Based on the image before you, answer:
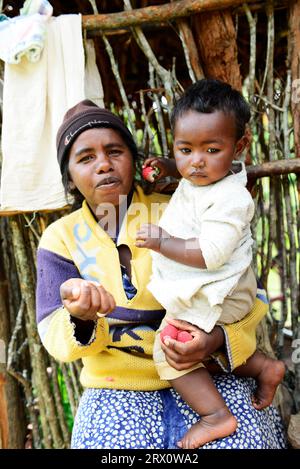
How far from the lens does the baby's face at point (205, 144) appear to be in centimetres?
154

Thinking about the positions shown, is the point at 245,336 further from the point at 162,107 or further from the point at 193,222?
the point at 162,107

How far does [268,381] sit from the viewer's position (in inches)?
71.1

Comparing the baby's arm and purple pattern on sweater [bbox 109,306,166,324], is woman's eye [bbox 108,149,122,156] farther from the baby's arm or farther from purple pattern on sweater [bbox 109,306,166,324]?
purple pattern on sweater [bbox 109,306,166,324]

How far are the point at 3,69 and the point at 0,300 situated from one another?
1.00m

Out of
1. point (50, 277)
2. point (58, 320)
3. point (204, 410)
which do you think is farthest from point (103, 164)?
point (204, 410)

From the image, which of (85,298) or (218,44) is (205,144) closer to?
(85,298)

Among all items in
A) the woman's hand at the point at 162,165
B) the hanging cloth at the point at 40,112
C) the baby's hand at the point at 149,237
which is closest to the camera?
the baby's hand at the point at 149,237

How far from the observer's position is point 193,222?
64.3 inches

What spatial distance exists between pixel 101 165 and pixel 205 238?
1.42ft

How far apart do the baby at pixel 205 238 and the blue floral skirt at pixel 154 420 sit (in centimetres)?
8

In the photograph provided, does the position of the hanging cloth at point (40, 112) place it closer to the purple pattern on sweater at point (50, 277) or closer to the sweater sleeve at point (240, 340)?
the purple pattern on sweater at point (50, 277)

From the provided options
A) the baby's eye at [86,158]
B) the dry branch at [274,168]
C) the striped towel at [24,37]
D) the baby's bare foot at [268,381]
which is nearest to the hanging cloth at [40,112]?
the striped towel at [24,37]
